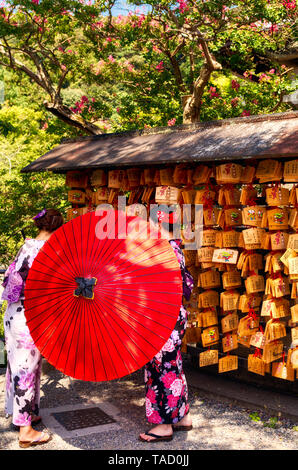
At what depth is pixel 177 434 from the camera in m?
4.36

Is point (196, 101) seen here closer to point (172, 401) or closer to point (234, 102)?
point (234, 102)

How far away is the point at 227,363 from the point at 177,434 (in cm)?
100

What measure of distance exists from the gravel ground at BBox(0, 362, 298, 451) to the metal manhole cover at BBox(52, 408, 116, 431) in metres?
0.18

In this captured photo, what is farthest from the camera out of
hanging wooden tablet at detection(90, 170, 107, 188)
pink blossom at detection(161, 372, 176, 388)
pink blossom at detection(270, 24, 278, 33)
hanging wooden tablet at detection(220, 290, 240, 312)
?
pink blossom at detection(270, 24, 278, 33)

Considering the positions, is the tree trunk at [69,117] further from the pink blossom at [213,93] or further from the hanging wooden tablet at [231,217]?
the hanging wooden tablet at [231,217]

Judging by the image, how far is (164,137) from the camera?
5.59 m

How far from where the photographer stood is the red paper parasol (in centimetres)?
362

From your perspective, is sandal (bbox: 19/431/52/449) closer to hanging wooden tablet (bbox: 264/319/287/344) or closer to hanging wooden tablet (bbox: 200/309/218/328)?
hanging wooden tablet (bbox: 200/309/218/328)

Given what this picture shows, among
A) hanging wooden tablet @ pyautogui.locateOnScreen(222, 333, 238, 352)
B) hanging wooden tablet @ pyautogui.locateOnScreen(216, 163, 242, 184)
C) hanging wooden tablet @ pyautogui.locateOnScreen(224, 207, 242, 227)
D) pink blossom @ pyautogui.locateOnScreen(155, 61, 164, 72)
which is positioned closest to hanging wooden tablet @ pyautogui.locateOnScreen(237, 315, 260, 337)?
hanging wooden tablet @ pyautogui.locateOnScreen(222, 333, 238, 352)

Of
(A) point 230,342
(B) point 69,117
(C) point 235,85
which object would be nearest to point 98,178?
(A) point 230,342

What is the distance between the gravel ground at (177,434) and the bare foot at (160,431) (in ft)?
0.20

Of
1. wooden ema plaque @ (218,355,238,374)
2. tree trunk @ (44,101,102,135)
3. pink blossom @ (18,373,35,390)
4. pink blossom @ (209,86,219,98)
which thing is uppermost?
pink blossom @ (209,86,219,98)

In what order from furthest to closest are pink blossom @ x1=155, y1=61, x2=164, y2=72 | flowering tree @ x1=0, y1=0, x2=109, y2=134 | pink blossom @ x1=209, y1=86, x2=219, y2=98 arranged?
pink blossom @ x1=155, y1=61, x2=164, y2=72, pink blossom @ x1=209, y1=86, x2=219, y2=98, flowering tree @ x1=0, y1=0, x2=109, y2=134

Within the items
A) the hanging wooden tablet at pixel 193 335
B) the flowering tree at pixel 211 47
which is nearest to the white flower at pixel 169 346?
the hanging wooden tablet at pixel 193 335
